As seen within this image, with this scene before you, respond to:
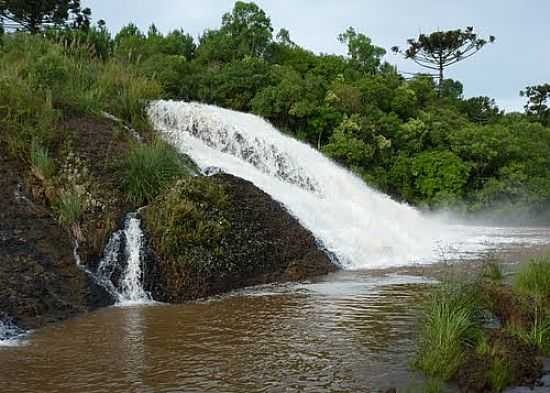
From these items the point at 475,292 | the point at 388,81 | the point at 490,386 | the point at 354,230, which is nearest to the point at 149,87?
the point at 354,230

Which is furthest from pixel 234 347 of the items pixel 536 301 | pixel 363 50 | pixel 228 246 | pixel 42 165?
pixel 363 50

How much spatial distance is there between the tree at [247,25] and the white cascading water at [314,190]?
10693mm

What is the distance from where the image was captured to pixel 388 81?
2933 centimetres

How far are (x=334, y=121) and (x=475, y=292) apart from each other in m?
19.2

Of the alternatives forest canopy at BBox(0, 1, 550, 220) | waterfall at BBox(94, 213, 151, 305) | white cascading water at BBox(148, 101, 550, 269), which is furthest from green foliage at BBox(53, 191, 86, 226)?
forest canopy at BBox(0, 1, 550, 220)

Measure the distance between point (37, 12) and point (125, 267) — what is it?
2525cm

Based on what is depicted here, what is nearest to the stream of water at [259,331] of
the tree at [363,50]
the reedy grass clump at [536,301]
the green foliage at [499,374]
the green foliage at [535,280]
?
A: the green foliage at [499,374]

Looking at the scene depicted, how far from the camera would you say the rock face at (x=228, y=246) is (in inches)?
395

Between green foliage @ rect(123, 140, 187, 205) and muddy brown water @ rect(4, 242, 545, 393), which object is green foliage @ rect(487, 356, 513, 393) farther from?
green foliage @ rect(123, 140, 187, 205)

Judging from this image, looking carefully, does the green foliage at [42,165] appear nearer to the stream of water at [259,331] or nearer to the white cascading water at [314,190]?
the stream of water at [259,331]

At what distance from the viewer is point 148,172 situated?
1155 centimetres

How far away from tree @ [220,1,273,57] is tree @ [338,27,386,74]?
31.5 feet

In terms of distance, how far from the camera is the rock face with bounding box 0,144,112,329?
326 inches

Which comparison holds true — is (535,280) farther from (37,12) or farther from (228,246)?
(37,12)
